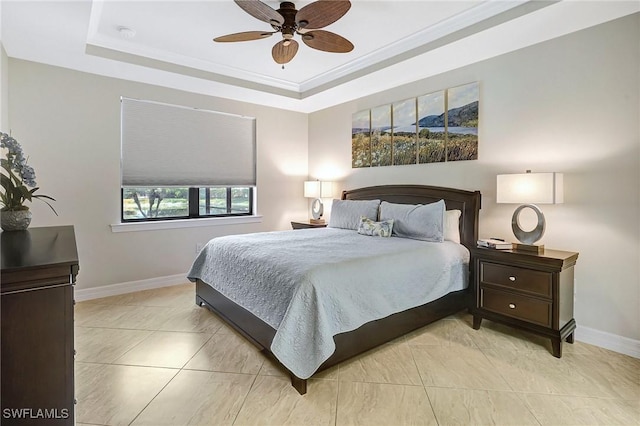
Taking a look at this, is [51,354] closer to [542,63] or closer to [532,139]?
[532,139]

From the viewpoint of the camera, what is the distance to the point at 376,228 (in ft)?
11.5

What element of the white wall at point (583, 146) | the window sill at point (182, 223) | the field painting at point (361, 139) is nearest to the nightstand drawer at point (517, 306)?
the white wall at point (583, 146)

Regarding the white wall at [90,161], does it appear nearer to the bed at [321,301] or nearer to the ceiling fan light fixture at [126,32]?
the ceiling fan light fixture at [126,32]

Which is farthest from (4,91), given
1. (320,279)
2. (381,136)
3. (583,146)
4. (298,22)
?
(583,146)

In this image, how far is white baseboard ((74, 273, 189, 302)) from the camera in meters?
3.66

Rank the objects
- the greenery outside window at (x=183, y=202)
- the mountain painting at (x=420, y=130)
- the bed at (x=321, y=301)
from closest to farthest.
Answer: the bed at (x=321, y=301), the mountain painting at (x=420, y=130), the greenery outside window at (x=183, y=202)

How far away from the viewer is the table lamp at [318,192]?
4879 mm

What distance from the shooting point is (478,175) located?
339 centimetres

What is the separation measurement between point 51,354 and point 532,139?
353cm

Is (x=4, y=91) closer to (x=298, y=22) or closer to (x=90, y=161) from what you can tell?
(x=90, y=161)

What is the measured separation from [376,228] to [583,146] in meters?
1.85

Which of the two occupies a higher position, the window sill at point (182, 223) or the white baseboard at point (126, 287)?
the window sill at point (182, 223)

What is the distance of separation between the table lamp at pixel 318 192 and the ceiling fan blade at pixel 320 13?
101 inches

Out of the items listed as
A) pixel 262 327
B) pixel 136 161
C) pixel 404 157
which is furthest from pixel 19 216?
pixel 404 157
